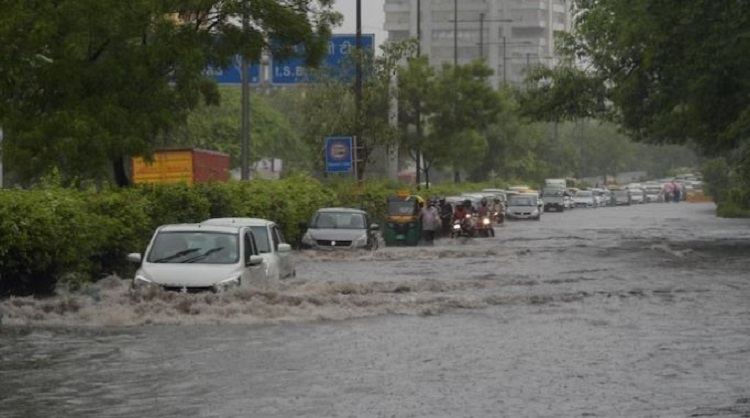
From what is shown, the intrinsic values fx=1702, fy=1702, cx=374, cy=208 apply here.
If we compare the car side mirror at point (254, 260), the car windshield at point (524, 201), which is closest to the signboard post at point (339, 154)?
the car windshield at point (524, 201)

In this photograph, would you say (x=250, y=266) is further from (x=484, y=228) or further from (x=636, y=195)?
(x=636, y=195)

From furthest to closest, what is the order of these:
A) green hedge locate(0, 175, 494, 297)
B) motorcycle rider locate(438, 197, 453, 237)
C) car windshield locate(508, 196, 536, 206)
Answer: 1. car windshield locate(508, 196, 536, 206)
2. motorcycle rider locate(438, 197, 453, 237)
3. green hedge locate(0, 175, 494, 297)

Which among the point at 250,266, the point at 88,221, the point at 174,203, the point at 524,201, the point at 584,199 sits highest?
the point at 88,221

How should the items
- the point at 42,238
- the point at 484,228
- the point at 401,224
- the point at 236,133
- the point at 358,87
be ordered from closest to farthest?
the point at 42,238 < the point at 401,224 < the point at 358,87 < the point at 484,228 < the point at 236,133

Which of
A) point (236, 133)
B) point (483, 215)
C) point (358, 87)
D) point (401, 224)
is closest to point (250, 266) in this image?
point (401, 224)

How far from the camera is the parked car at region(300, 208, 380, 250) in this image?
4566 cm

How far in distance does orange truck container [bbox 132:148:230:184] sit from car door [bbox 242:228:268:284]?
21.9 meters

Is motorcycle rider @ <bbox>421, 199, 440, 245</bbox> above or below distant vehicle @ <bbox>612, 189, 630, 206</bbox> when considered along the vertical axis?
above

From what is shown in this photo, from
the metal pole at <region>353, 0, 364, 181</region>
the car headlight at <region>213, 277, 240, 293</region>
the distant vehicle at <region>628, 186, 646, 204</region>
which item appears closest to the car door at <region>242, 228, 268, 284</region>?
the car headlight at <region>213, 277, 240, 293</region>

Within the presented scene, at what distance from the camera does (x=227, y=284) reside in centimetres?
2458

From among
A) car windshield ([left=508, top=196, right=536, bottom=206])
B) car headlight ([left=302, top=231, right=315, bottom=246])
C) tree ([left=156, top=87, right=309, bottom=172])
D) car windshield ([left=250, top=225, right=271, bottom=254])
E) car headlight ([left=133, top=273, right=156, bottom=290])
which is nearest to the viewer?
car headlight ([left=133, top=273, right=156, bottom=290])

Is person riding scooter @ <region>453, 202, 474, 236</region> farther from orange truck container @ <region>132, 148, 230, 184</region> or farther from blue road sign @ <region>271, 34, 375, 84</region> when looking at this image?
orange truck container @ <region>132, 148, 230, 184</region>

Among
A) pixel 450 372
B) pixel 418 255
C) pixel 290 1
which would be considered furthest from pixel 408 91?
pixel 450 372

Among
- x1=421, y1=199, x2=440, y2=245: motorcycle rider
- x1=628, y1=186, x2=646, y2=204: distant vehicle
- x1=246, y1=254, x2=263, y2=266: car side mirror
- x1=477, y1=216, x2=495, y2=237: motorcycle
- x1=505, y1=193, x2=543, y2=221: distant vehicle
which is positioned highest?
x1=246, y1=254, x2=263, y2=266: car side mirror
